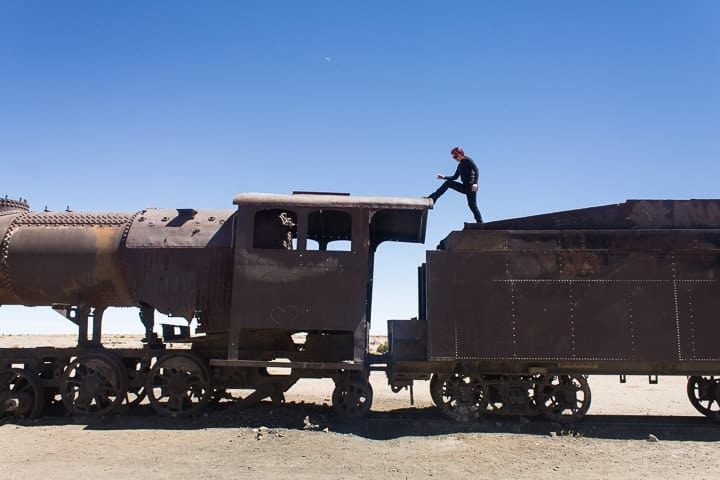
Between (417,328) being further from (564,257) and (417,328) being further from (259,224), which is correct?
(259,224)

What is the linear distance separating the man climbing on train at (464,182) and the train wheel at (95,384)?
254 inches

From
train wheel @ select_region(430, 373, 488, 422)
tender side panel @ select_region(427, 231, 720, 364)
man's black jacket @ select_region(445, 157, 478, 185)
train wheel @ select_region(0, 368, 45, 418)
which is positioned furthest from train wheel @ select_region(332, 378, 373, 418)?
train wheel @ select_region(0, 368, 45, 418)

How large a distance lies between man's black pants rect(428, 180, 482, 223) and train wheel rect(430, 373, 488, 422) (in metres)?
2.85

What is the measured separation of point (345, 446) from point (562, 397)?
13.0ft

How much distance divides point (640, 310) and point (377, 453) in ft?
16.3

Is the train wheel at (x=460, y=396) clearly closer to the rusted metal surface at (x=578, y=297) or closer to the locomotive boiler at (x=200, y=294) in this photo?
the rusted metal surface at (x=578, y=297)

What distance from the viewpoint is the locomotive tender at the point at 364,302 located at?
9.27 metres

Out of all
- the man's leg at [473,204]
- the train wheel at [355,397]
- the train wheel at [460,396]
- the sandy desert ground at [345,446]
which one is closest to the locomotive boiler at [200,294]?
the train wheel at [355,397]

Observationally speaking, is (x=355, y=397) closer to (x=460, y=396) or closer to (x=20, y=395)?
(x=460, y=396)

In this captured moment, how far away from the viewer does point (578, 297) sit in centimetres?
934

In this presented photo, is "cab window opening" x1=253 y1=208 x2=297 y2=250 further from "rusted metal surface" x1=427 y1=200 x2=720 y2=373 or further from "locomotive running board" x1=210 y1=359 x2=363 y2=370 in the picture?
"rusted metal surface" x1=427 y1=200 x2=720 y2=373

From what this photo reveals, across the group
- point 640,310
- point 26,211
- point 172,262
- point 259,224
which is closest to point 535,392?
point 640,310

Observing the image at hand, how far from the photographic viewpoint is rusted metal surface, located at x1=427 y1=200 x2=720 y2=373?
923 cm

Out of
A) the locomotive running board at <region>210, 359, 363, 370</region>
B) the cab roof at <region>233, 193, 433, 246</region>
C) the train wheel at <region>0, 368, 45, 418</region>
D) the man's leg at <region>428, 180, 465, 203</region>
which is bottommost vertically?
the train wheel at <region>0, 368, 45, 418</region>
